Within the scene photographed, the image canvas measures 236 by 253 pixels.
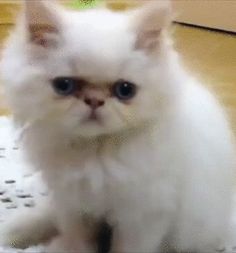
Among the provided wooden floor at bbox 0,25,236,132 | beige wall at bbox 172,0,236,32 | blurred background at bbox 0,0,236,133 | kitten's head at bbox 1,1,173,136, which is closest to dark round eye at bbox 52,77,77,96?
kitten's head at bbox 1,1,173,136

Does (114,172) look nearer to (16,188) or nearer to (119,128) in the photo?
(119,128)

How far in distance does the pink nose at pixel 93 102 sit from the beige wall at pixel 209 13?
1.80m

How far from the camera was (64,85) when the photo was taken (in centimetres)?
99

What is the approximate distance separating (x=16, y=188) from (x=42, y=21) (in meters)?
0.53

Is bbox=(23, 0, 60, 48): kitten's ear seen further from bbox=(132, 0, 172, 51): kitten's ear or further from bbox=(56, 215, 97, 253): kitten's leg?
bbox=(56, 215, 97, 253): kitten's leg

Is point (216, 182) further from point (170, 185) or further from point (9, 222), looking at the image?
point (9, 222)

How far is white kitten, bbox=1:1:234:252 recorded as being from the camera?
3.24 feet

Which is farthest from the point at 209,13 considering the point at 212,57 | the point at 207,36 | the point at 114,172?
the point at 114,172

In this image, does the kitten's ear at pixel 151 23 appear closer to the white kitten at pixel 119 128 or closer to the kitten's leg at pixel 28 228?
the white kitten at pixel 119 128

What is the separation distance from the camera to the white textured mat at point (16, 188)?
1.30 metres

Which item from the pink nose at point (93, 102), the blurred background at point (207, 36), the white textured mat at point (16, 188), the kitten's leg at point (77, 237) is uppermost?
the blurred background at point (207, 36)

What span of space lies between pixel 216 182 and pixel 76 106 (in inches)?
12.6

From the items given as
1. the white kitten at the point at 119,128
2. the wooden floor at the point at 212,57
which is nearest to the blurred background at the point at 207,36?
the wooden floor at the point at 212,57

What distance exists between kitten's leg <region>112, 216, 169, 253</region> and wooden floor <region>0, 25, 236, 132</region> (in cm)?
68
